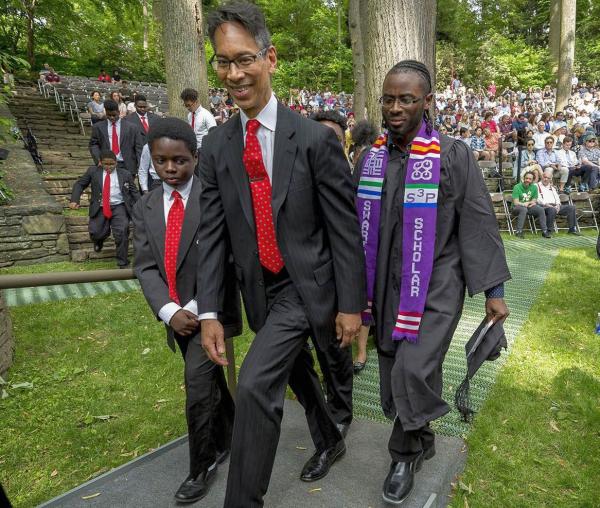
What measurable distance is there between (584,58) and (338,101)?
20.9 m

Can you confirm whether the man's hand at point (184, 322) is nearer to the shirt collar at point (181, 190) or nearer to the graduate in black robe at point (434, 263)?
the shirt collar at point (181, 190)

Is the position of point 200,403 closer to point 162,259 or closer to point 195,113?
point 162,259

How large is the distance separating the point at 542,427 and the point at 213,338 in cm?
243

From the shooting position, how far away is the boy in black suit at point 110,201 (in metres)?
7.81

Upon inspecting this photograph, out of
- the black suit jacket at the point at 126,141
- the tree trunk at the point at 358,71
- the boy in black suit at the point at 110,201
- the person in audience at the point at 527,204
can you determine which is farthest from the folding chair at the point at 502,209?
the boy in black suit at the point at 110,201

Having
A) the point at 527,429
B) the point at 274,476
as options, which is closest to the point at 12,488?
the point at 274,476

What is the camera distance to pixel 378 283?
103 inches

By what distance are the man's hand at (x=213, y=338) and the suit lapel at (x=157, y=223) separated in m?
0.54

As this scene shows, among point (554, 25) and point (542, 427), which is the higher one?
point (554, 25)

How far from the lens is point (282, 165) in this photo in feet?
7.32

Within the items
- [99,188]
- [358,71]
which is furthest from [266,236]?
[358,71]

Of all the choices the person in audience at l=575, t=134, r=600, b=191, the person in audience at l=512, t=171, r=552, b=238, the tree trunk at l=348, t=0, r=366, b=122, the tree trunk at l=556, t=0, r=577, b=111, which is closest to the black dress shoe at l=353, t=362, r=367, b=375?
the tree trunk at l=348, t=0, r=366, b=122

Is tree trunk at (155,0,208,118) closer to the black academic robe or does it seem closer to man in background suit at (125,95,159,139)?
man in background suit at (125,95,159,139)

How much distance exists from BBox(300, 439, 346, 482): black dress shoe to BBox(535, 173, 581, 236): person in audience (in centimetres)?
1071
